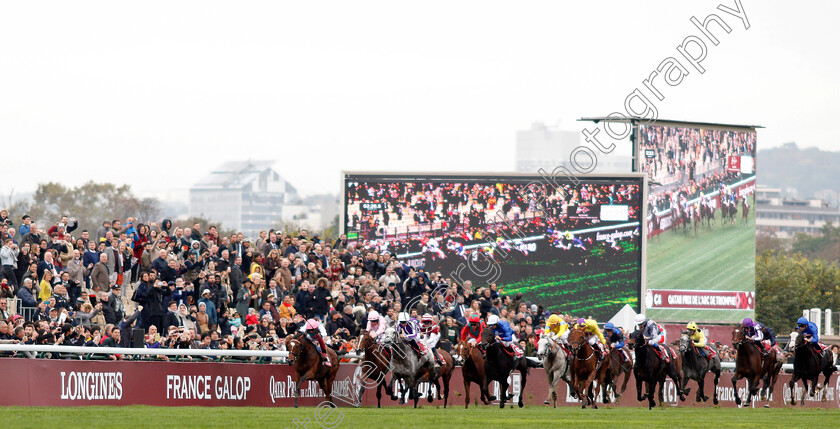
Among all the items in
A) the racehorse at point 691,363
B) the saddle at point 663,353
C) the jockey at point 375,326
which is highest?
the jockey at point 375,326

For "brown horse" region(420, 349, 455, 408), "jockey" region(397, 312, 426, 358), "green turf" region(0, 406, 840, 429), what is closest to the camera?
"green turf" region(0, 406, 840, 429)

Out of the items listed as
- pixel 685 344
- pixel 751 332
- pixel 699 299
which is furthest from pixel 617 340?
pixel 699 299

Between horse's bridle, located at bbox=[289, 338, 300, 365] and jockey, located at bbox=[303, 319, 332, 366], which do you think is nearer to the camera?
horse's bridle, located at bbox=[289, 338, 300, 365]

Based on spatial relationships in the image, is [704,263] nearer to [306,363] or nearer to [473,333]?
[473,333]

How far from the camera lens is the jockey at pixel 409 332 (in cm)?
2062

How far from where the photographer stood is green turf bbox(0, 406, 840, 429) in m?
13.9

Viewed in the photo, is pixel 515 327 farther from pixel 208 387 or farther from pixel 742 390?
pixel 208 387

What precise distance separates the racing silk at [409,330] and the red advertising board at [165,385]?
43.5 inches

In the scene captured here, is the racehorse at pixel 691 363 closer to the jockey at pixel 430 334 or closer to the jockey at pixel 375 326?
the jockey at pixel 430 334

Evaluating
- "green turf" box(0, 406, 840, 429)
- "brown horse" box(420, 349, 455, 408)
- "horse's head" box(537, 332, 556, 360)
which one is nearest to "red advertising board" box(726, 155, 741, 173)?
"horse's head" box(537, 332, 556, 360)

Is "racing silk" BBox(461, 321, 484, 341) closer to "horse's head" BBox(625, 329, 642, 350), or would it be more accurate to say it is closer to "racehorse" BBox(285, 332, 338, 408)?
"racehorse" BBox(285, 332, 338, 408)

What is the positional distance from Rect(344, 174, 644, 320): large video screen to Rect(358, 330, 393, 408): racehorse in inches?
474

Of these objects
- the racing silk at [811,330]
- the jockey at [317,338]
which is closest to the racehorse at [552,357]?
the jockey at [317,338]

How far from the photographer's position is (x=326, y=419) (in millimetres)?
15680
